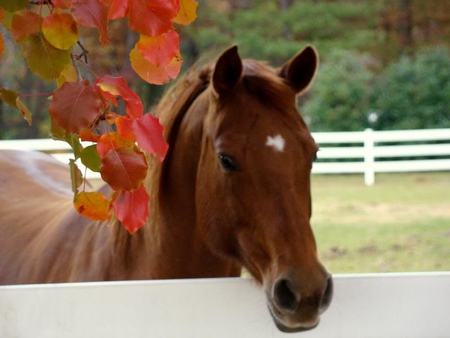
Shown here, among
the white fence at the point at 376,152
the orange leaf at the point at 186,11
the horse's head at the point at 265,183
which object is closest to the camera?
the orange leaf at the point at 186,11

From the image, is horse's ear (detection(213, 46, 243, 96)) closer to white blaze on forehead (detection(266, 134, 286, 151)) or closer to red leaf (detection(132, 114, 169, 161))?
white blaze on forehead (detection(266, 134, 286, 151))

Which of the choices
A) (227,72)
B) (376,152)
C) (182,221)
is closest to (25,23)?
(227,72)

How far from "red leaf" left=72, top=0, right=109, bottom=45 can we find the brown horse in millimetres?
984

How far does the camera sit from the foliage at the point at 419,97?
14.2 metres

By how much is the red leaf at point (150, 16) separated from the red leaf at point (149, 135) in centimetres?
11

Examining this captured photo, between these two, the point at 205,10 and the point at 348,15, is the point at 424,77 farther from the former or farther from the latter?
the point at 205,10

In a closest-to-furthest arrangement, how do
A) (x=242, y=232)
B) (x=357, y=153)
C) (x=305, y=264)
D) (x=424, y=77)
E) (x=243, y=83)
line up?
(x=305, y=264) → (x=242, y=232) → (x=243, y=83) → (x=357, y=153) → (x=424, y=77)

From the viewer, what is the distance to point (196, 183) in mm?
2273

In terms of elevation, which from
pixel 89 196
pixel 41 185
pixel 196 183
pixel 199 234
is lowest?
pixel 41 185

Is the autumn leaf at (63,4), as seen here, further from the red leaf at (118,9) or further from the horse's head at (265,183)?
the horse's head at (265,183)

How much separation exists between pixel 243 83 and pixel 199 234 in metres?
0.49

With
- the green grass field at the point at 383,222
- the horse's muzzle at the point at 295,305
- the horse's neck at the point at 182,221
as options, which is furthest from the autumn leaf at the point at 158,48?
the green grass field at the point at 383,222

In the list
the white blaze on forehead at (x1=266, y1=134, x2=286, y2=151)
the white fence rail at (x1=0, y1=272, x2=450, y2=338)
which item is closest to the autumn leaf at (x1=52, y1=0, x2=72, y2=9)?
the white fence rail at (x1=0, y1=272, x2=450, y2=338)

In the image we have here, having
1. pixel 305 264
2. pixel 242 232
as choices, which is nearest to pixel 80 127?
pixel 305 264
